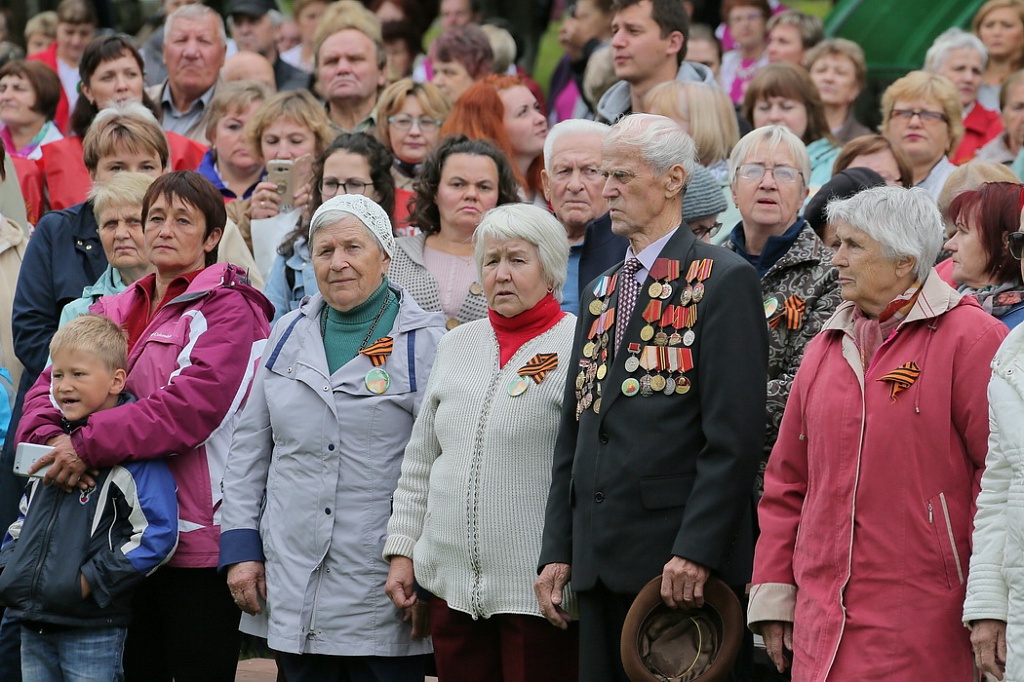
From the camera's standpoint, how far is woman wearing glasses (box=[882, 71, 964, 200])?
24.6ft

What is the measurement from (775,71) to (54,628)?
15.4 feet

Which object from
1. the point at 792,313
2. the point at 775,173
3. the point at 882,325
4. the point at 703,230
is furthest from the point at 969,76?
the point at 882,325

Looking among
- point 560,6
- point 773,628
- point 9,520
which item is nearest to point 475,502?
point 773,628

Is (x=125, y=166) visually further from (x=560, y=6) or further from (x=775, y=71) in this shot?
(x=560, y=6)

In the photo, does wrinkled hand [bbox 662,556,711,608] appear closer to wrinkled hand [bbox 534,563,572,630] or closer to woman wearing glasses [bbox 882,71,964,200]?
wrinkled hand [bbox 534,563,572,630]

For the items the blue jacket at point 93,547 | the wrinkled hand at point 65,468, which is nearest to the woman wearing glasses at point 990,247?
the blue jacket at point 93,547

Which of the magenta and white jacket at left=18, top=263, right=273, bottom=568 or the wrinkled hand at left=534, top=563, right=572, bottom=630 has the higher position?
the magenta and white jacket at left=18, top=263, right=273, bottom=568

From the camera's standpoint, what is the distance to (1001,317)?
185 inches

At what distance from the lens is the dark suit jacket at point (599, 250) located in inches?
235

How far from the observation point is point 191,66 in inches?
358

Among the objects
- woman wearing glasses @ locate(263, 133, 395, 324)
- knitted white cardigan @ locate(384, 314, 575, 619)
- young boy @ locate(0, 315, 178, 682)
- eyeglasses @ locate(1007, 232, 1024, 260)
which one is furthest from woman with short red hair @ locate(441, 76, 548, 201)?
eyeglasses @ locate(1007, 232, 1024, 260)

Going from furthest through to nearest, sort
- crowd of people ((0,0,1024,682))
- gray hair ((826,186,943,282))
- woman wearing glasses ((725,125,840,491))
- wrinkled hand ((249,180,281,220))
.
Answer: wrinkled hand ((249,180,281,220))
woman wearing glasses ((725,125,840,491))
gray hair ((826,186,943,282))
crowd of people ((0,0,1024,682))

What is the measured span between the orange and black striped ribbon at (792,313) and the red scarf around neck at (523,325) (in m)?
0.78

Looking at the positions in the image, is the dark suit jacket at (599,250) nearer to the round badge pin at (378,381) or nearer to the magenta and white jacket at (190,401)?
the round badge pin at (378,381)
